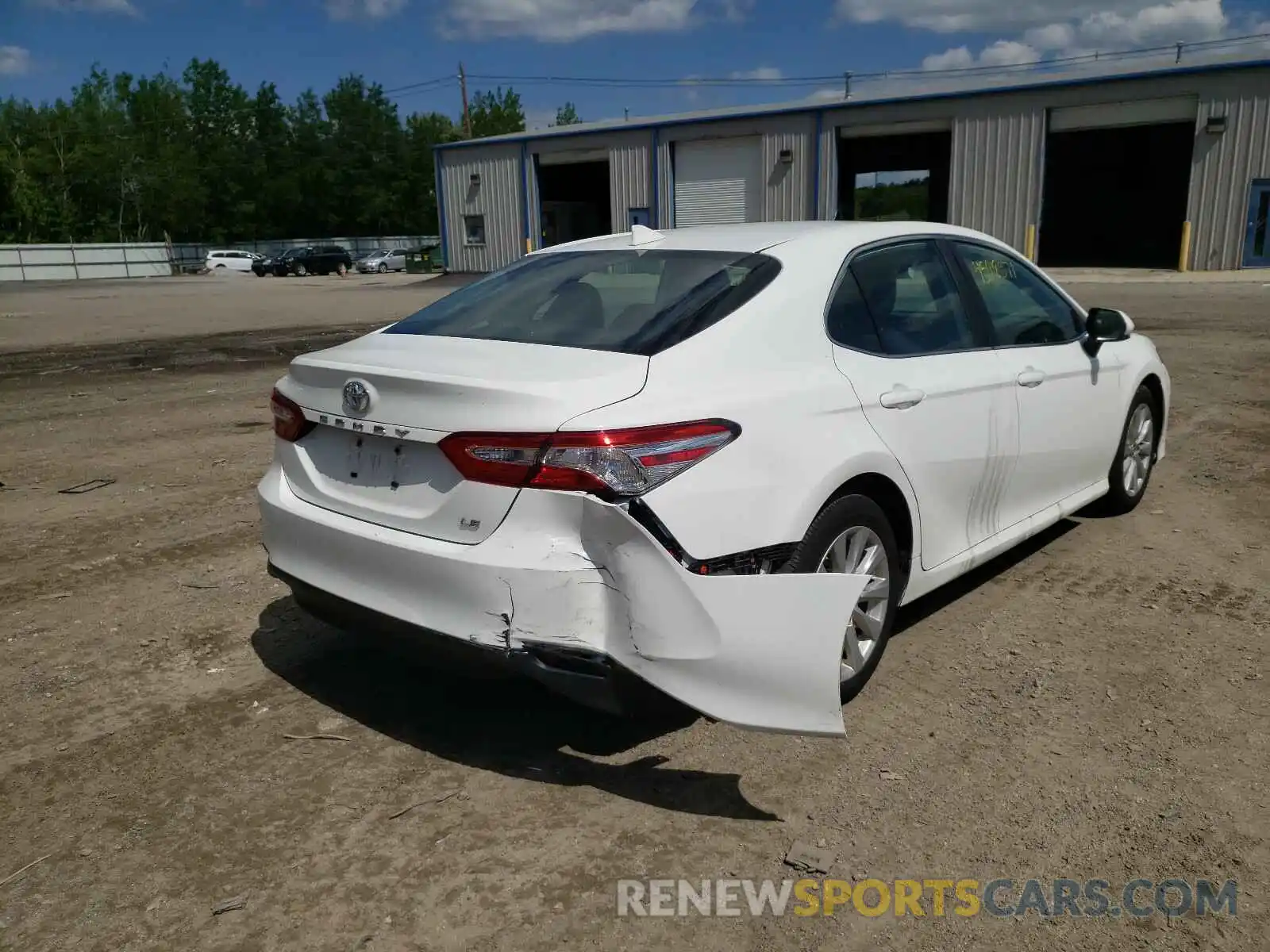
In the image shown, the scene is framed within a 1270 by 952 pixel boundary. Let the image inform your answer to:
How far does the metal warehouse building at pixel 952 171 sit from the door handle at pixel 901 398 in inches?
1122

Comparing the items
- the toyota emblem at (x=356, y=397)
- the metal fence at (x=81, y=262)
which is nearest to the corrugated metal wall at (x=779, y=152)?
the toyota emblem at (x=356, y=397)

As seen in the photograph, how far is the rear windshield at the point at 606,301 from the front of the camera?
3.27 metres

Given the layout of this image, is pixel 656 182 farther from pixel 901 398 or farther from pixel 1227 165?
pixel 901 398

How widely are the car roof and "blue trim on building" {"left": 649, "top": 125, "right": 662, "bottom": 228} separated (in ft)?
106

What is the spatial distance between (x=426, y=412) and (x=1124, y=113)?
31026mm

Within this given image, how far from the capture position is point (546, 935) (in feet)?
8.13

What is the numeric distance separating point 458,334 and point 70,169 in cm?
8377

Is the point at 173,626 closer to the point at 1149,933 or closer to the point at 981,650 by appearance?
the point at 981,650

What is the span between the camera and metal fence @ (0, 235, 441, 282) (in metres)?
57.6

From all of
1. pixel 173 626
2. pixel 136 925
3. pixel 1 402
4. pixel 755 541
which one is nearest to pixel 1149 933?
pixel 755 541

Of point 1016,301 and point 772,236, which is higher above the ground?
point 772,236

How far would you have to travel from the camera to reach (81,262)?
60.7 meters

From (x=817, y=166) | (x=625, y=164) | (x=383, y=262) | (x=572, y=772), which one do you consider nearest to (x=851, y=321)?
(x=572, y=772)

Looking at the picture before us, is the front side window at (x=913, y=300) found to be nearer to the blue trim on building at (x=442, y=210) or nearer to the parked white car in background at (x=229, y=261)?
the blue trim on building at (x=442, y=210)
